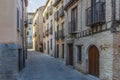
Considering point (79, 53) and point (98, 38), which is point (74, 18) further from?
point (98, 38)

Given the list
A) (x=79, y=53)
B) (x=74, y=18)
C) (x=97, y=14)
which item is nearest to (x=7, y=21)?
(x=97, y=14)

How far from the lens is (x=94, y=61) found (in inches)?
573

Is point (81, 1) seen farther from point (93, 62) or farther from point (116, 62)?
point (116, 62)

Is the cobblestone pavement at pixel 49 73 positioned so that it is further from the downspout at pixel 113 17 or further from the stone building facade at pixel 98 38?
the downspout at pixel 113 17

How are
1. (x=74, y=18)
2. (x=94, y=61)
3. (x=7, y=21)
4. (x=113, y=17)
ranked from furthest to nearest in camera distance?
(x=74, y=18)
(x=94, y=61)
(x=7, y=21)
(x=113, y=17)

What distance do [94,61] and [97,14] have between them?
10.1 ft

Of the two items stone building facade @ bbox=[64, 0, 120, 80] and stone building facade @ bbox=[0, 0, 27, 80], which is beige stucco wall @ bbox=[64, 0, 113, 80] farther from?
stone building facade @ bbox=[0, 0, 27, 80]

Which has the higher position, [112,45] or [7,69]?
[112,45]

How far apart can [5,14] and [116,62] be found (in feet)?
19.9

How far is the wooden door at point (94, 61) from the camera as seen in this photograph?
1397 cm

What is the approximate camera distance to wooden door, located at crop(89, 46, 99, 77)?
14.0 meters

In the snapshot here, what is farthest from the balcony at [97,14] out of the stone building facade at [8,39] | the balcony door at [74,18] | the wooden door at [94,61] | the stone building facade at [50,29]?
the stone building facade at [50,29]

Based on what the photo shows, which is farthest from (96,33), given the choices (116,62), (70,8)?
(70,8)

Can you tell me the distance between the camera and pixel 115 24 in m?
11.4
